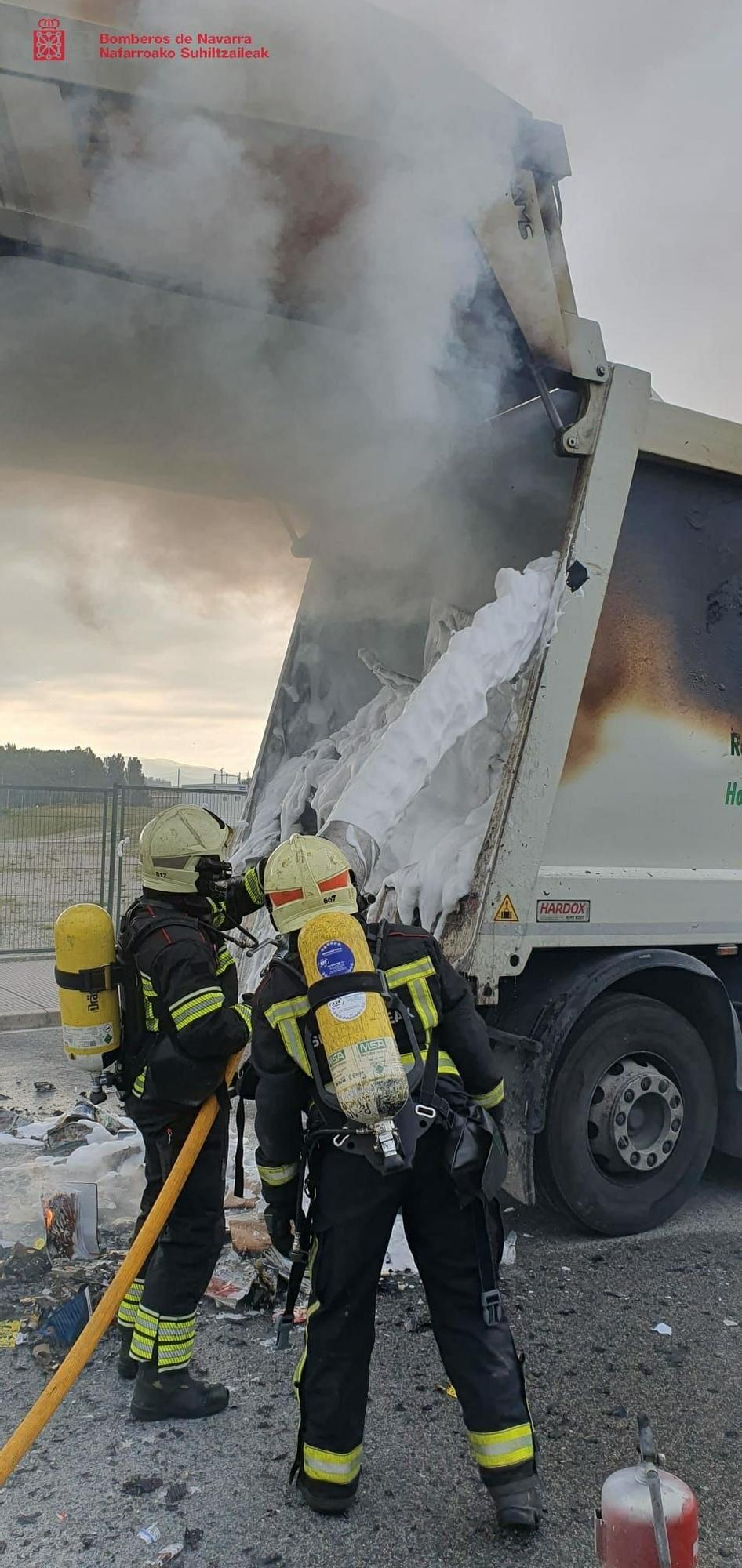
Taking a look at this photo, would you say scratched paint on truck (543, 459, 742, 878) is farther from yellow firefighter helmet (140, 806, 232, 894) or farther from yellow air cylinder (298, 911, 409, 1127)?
yellow air cylinder (298, 911, 409, 1127)

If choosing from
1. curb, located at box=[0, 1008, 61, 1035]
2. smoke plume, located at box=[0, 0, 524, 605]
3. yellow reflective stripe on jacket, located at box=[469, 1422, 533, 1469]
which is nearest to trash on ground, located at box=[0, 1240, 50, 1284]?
yellow reflective stripe on jacket, located at box=[469, 1422, 533, 1469]

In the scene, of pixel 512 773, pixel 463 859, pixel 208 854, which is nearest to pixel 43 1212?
pixel 208 854

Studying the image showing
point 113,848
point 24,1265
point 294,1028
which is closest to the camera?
point 294,1028

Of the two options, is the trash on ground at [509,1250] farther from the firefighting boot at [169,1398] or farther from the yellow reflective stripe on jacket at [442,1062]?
the yellow reflective stripe on jacket at [442,1062]

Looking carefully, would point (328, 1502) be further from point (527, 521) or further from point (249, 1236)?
point (527, 521)

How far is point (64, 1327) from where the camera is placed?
3.14m

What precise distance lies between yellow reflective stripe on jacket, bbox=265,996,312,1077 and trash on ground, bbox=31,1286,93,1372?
129 centimetres

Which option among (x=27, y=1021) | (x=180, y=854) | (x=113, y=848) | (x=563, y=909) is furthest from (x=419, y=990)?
(x=113, y=848)

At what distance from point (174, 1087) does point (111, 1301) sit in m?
0.52

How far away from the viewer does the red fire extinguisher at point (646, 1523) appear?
189 centimetres

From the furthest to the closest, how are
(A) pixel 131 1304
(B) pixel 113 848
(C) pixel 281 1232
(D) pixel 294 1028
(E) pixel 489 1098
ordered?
(B) pixel 113 848, (A) pixel 131 1304, (E) pixel 489 1098, (C) pixel 281 1232, (D) pixel 294 1028

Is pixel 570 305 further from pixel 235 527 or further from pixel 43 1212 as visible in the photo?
pixel 43 1212

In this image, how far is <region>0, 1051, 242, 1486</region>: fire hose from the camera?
7.50 feet

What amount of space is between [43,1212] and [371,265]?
134 inches
